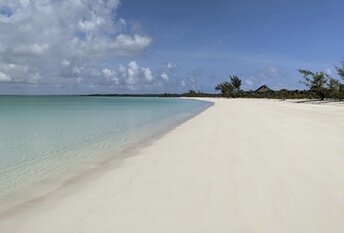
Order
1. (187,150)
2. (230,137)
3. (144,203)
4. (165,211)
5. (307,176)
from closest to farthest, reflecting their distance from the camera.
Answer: (165,211)
(144,203)
(307,176)
(187,150)
(230,137)

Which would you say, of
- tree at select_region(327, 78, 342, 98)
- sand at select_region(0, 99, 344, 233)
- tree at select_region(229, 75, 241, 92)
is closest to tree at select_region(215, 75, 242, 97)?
tree at select_region(229, 75, 241, 92)

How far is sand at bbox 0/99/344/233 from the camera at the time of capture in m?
3.54

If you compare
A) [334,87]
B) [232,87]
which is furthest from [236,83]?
[334,87]

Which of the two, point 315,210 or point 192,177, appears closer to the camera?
point 315,210

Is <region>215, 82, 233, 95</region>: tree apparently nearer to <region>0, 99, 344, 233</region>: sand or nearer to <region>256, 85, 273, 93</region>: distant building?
<region>256, 85, 273, 93</region>: distant building

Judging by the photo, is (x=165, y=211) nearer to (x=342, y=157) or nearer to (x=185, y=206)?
(x=185, y=206)

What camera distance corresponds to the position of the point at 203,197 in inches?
175

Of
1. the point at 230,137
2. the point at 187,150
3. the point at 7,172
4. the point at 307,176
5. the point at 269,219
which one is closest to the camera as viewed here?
the point at 269,219

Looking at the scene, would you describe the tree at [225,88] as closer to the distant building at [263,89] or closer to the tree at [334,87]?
the distant building at [263,89]

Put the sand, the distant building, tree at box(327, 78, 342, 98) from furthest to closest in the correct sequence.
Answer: the distant building → tree at box(327, 78, 342, 98) → the sand

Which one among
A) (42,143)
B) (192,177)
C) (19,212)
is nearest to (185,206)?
(192,177)

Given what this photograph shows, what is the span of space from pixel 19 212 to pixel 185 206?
1.97 m

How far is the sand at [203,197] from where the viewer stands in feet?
11.6

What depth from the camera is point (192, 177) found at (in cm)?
553
